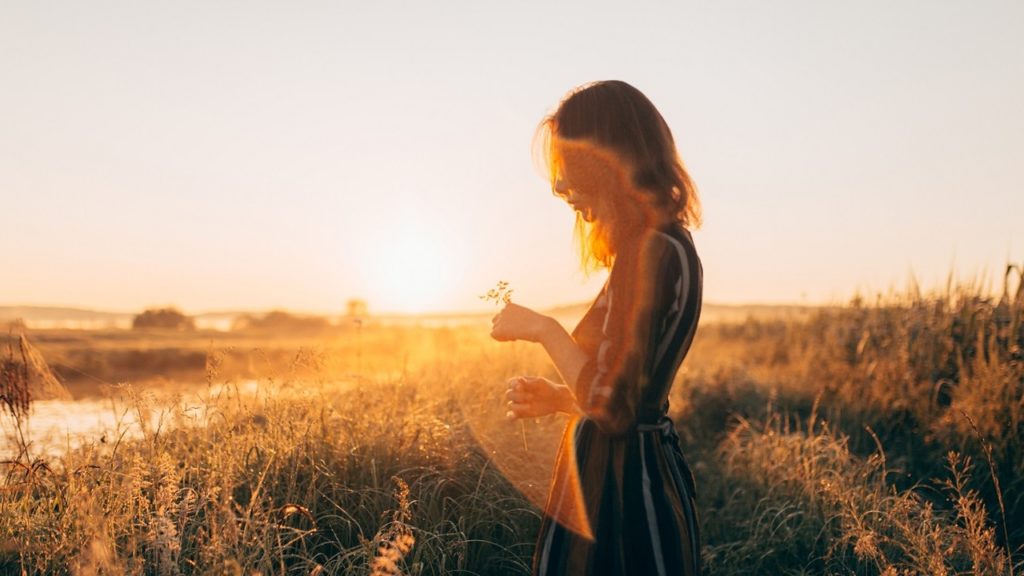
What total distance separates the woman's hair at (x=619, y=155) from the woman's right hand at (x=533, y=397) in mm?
419

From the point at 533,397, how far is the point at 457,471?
2.49 metres

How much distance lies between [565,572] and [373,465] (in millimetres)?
2205

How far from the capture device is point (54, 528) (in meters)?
3.40

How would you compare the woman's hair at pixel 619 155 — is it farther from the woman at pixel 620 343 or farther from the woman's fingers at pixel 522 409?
the woman's fingers at pixel 522 409

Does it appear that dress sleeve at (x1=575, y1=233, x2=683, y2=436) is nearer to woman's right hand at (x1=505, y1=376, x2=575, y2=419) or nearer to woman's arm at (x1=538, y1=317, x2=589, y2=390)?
woman's arm at (x1=538, y1=317, x2=589, y2=390)

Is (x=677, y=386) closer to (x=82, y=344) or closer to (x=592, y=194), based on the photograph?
(x=592, y=194)

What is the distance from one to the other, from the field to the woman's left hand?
624mm

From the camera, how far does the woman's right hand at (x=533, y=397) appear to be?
6.65 ft

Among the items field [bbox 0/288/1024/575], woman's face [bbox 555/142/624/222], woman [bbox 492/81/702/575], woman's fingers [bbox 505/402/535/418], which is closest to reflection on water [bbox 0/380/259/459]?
field [bbox 0/288/1024/575]

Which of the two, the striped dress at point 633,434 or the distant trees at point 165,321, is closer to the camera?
the striped dress at point 633,434

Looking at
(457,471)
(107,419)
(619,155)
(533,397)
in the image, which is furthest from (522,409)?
(107,419)

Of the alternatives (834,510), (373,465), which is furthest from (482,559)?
(834,510)

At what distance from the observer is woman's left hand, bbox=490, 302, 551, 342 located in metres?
1.87

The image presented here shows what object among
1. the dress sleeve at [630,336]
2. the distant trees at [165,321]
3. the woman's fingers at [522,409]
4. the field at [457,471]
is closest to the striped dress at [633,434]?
the dress sleeve at [630,336]
